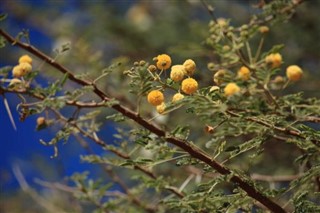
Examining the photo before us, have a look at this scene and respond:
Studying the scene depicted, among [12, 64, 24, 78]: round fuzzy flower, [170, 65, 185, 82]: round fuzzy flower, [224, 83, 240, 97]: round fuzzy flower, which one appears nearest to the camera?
[224, 83, 240, 97]: round fuzzy flower

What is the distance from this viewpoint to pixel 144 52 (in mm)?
3168

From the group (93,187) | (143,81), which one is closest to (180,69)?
(143,81)

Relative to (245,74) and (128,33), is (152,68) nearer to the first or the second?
(245,74)

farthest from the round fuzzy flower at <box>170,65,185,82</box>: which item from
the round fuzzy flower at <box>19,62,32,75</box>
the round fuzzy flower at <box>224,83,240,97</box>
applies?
the round fuzzy flower at <box>19,62,32,75</box>

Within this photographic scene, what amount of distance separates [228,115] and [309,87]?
1.72 m

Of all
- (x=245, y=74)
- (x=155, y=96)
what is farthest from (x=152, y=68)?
(x=245, y=74)

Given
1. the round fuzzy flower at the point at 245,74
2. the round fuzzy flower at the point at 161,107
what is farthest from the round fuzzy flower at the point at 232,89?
the round fuzzy flower at the point at 161,107

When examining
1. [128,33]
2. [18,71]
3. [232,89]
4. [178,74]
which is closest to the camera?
[232,89]

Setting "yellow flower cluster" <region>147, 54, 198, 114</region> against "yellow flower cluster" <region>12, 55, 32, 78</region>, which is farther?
"yellow flower cluster" <region>12, 55, 32, 78</region>

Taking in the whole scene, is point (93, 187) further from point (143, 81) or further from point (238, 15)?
point (238, 15)

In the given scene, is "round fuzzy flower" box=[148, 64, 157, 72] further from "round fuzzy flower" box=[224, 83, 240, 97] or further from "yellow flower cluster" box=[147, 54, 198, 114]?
"round fuzzy flower" box=[224, 83, 240, 97]

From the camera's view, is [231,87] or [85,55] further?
[85,55]

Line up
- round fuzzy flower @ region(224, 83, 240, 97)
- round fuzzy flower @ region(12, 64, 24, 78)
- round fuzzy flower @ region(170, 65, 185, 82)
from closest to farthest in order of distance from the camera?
round fuzzy flower @ region(224, 83, 240, 97), round fuzzy flower @ region(170, 65, 185, 82), round fuzzy flower @ region(12, 64, 24, 78)

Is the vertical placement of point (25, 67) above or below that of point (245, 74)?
below
